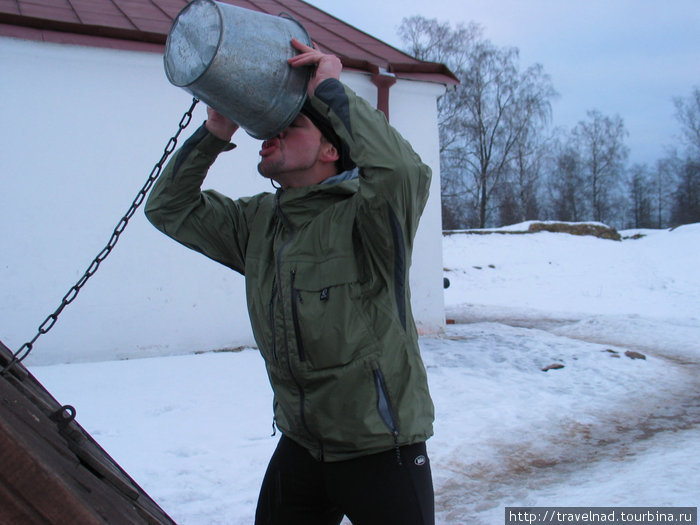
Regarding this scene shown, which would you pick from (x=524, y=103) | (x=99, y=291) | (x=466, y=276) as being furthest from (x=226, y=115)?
(x=524, y=103)

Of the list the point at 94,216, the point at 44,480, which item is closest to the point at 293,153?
the point at 44,480

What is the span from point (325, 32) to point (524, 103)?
22987 mm

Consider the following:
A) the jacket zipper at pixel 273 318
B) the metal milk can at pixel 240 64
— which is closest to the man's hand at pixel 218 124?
the metal milk can at pixel 240 64

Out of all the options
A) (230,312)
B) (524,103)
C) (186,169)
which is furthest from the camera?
(524,103)

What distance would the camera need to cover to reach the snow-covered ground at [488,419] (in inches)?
137

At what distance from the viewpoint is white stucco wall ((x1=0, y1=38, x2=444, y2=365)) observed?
599cm

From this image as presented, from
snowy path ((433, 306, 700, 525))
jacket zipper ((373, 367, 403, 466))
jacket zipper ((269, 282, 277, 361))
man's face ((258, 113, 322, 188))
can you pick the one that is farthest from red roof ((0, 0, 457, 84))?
jacket zipper ((373, 367, 403, 466))

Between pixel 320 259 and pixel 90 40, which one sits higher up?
pixel 90 40

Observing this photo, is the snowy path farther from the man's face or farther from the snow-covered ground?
the man's face

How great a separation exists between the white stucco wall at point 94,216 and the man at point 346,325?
16.6ft

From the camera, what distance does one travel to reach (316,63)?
171 centimetres

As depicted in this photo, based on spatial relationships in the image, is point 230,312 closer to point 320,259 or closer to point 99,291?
point 99,291

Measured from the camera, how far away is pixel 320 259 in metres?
1.59

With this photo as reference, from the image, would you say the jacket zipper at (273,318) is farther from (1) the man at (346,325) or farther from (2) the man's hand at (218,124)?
(2) the man's hand at (218,124)
